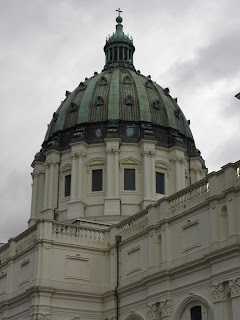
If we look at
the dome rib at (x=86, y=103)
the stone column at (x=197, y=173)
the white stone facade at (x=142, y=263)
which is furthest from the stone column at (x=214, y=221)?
the dome rib at (x=86, y=103)

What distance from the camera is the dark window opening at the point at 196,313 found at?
33281mm

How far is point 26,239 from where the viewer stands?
43344 mm

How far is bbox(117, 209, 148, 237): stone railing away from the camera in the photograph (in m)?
39.5

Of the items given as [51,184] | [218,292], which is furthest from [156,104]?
[218,292]

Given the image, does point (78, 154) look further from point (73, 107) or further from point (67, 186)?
point (73, 107)

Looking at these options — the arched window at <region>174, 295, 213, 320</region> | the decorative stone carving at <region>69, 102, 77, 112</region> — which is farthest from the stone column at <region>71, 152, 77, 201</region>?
the arched window at <region>174, 295, 213, 320</region>

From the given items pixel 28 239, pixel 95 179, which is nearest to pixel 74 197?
pixel 95 179

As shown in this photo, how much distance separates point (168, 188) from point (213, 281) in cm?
2348

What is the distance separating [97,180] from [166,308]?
67.7 ft

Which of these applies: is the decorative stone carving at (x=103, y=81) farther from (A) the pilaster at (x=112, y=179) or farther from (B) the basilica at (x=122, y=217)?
(A) the pilaster at (x=112, y=179)

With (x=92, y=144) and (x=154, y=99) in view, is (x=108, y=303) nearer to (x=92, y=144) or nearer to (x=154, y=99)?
(x=92, y=144)

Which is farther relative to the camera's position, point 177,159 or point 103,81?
point 103,81

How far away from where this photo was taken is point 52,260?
132ft

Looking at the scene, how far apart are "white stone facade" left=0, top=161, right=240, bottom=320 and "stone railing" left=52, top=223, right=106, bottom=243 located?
0.07m
